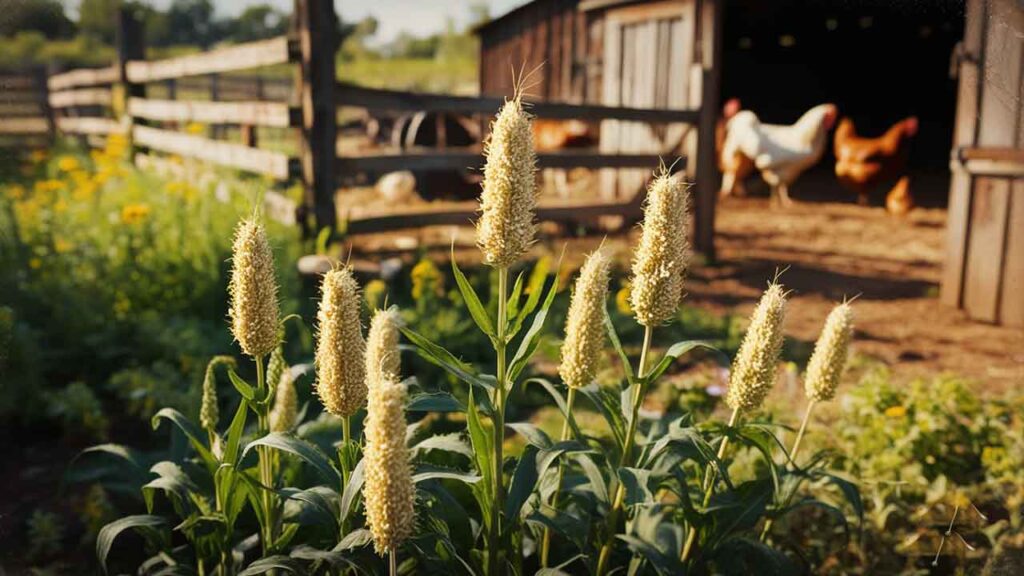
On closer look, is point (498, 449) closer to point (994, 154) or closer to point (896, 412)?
point (896, 412)

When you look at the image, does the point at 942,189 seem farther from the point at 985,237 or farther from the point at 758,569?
the point at 758,569

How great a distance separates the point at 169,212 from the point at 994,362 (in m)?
5.49

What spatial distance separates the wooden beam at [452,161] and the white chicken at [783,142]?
7.95 ft

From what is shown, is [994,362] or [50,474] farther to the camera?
[994,362]

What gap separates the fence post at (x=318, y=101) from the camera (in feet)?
18.2

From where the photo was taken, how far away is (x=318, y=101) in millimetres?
5660

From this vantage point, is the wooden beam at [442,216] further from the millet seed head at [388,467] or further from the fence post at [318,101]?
the millet seed head at [388,467]

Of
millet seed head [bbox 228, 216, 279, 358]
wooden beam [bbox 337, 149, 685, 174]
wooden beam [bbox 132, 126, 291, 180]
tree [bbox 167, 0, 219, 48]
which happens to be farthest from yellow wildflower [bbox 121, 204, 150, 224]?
tree [bbox 167, 0, 219, 48]

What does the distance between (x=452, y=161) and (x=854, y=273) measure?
12.6 feet

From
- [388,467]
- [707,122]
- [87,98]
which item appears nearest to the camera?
[388,467]

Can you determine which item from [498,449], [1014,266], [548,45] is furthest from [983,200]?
[548,45]

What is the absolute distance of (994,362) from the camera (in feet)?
17.2

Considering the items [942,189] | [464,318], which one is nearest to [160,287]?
[464,318]

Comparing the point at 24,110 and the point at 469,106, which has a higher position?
the point at 24,110
